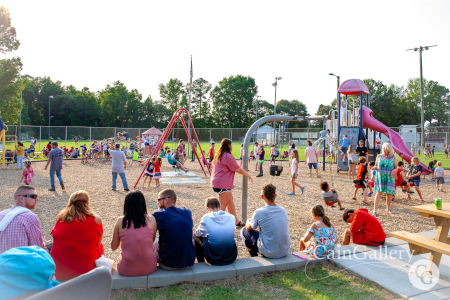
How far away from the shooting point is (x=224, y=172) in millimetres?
6051

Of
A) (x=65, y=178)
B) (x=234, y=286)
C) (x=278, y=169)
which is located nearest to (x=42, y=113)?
(x=65, y=178)

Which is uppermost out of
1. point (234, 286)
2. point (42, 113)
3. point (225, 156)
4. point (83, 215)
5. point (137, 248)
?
point (42, 113)

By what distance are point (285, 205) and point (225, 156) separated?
11.2 ft

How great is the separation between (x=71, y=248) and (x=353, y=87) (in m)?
16.3

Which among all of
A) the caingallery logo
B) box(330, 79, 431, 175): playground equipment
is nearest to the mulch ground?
the caingallery logo

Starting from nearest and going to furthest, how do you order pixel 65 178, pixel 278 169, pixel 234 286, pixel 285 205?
1. pixel 234 286
2. pixel 285 205
3. pixel 278 169
4. pixel 65 178

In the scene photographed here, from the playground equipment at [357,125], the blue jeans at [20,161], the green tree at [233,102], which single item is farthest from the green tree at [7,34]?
the green tree at [233,102]

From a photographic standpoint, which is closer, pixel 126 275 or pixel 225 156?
pixel 126 275

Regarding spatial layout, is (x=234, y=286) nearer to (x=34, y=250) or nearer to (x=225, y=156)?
(x=34, y=250)

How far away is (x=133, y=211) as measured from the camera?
356 cm

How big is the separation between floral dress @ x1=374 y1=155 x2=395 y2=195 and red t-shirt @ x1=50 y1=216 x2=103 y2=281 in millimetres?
6605

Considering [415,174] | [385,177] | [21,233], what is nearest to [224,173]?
[21,233]

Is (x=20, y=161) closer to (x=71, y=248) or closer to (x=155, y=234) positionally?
(x=71, y=248)

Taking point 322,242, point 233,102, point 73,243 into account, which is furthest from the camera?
point 233,102
